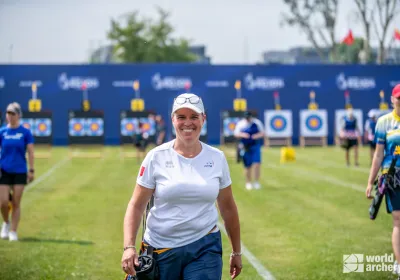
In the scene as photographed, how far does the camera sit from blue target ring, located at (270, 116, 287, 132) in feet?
159

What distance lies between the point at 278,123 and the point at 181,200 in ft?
142

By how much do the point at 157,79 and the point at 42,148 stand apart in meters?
8.66

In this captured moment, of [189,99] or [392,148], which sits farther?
[392,148]

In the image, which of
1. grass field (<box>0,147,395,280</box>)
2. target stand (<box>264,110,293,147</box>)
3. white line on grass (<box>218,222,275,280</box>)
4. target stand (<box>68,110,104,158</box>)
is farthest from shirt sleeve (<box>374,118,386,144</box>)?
target stand (<box>264,110,293,147</box>)

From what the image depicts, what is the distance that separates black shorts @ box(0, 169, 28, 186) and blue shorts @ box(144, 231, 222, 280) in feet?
24.1

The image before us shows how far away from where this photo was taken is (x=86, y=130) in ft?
139

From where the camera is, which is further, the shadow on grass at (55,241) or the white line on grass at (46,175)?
the white line on grass at (46,175)

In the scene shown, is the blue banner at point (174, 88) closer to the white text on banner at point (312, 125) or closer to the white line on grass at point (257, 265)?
the white text on banner at point (312, 125)

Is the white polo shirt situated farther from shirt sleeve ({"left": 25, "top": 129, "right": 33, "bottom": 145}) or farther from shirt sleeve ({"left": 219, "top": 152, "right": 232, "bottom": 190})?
shirt sleeve ({"left": 25, "top": 129, "right": 33, "bottom": 145})

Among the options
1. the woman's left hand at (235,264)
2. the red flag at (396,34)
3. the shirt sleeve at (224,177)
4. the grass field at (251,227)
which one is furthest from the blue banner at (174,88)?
the shirt sleeve at (224,177)

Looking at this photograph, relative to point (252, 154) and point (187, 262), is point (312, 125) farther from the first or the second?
point (187, 262)

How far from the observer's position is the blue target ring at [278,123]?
48406 mm

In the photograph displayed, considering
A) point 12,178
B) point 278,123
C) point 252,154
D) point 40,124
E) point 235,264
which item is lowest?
point 278,123

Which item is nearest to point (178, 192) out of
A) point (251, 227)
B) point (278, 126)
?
point (251, 227)
